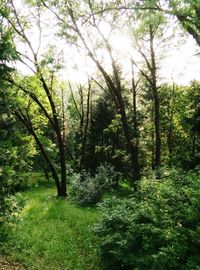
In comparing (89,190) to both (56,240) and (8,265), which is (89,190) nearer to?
(56,240)

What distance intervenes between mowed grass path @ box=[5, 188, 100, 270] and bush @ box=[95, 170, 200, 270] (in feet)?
4.56

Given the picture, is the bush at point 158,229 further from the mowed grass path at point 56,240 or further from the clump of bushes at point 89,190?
the clump of bushes at point 89,190

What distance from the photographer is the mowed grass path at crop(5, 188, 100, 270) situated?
10648mm

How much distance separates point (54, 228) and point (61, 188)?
23.2 feet

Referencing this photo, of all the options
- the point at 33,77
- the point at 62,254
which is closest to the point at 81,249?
the point at 62,254

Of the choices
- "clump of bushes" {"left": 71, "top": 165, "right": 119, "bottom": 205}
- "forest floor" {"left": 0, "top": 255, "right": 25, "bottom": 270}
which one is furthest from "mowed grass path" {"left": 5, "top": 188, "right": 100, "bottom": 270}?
"clump of bushes" {"left": 71, "top": 165, "right": 119, "bottom": 205}

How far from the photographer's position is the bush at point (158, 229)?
7293 mm

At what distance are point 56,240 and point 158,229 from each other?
5.97 metres

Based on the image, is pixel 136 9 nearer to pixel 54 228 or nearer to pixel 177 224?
pixel 177 224

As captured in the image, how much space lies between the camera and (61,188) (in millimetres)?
21047

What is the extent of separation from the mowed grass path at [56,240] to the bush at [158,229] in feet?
4.56

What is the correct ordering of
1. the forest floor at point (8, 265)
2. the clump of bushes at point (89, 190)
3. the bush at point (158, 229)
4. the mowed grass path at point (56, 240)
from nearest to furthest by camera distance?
the bush at point (158, 229), the forest floor at point (8, 265), the mowed grass path at point (56, 240), the clump of bushes at point (89, 190)

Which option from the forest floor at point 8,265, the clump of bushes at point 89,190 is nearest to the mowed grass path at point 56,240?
the forest floor at point 8,265

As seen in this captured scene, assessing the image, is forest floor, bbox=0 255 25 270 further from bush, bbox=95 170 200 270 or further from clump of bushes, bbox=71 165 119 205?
clump of bushes, bbox=71 165 119 205
